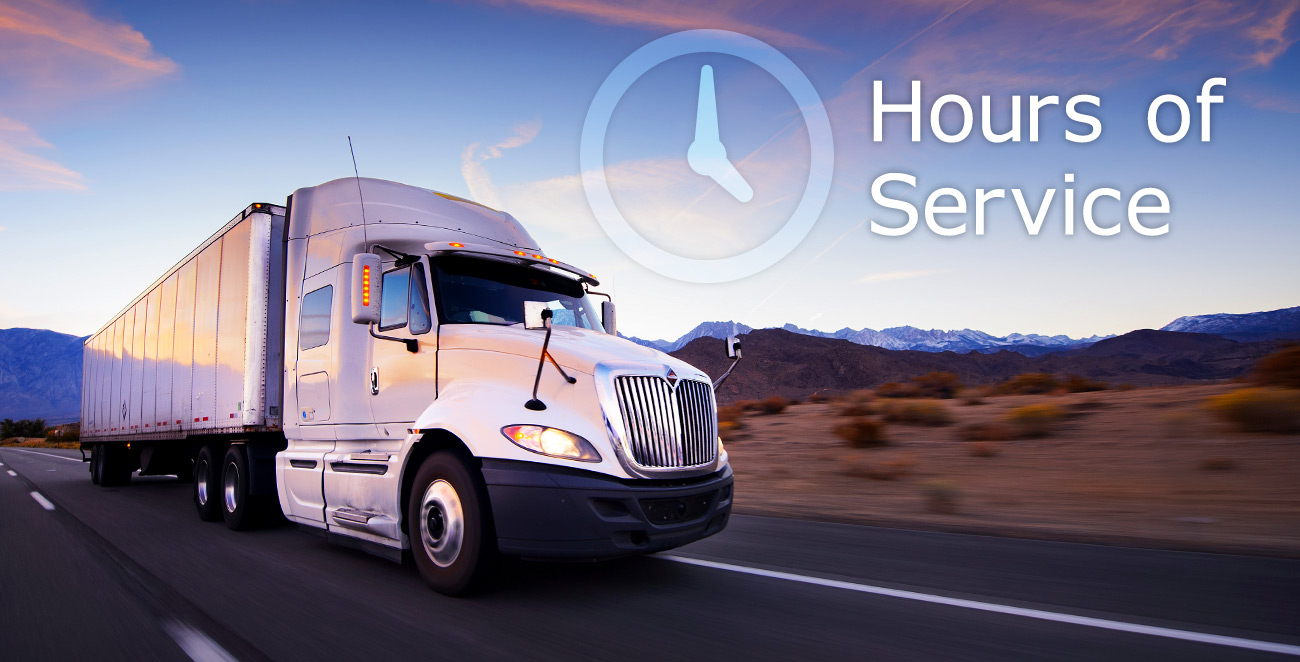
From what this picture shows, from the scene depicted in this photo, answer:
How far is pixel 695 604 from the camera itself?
5055 millimetres

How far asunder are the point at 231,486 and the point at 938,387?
77.2 ft

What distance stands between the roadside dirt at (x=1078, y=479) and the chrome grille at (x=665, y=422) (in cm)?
398

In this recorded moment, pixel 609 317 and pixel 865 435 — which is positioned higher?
pixel 609 317

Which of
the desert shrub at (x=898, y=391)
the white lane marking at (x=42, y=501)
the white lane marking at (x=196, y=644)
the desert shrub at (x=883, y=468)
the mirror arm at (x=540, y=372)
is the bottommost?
the white lane marking at (x=42, y=501)

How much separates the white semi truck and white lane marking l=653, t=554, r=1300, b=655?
2.00ft

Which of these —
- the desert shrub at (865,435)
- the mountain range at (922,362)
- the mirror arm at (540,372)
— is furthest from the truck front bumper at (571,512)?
the mountain range at (922,362)

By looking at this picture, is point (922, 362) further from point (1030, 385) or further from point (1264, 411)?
point (1264, 411)

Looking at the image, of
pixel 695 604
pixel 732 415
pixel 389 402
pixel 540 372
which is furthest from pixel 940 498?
pixel 732 415

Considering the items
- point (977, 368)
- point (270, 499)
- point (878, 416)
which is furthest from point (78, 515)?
point (977, 368)

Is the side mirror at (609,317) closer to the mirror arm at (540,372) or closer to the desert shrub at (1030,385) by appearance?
the mirror arm at (540,372)

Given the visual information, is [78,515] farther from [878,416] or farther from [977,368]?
[977,368]

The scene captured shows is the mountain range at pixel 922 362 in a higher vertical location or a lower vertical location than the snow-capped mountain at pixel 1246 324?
lower

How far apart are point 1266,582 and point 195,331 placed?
1174 cm

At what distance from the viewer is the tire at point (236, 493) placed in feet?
28.0
